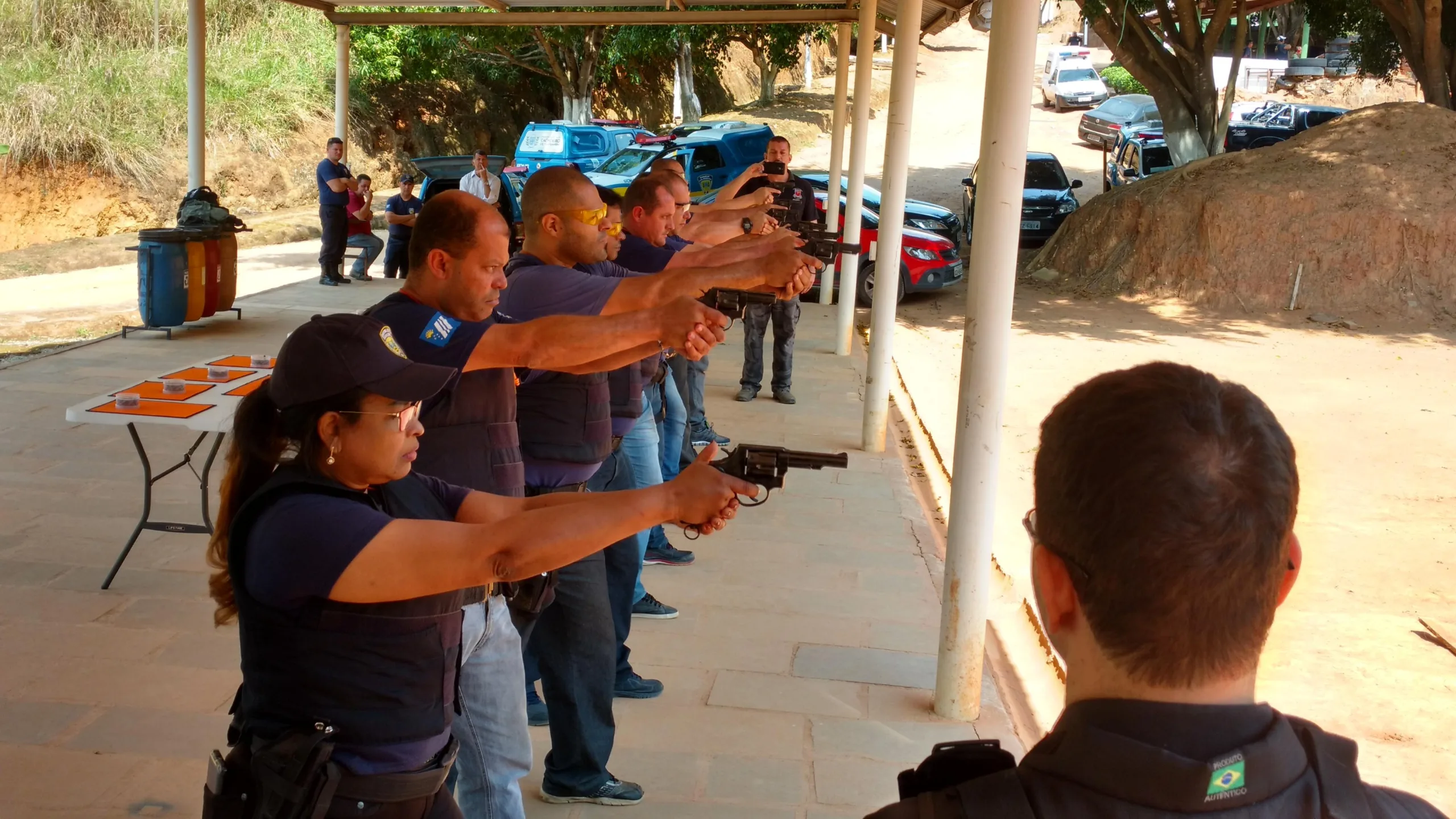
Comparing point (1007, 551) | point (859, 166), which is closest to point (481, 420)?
point (1007, 551)

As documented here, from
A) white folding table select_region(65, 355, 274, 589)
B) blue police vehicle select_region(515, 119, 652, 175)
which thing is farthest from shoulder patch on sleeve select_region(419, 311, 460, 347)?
blue police vehicle select_region(515, 119, 652, 175)

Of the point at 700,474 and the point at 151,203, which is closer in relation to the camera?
the point at 700,474

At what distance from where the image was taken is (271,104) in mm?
25094

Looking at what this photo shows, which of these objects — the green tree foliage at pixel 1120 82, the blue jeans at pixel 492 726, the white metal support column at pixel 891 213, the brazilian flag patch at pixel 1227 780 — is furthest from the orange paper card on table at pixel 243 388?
the green tree foliage at pixel 1120 82

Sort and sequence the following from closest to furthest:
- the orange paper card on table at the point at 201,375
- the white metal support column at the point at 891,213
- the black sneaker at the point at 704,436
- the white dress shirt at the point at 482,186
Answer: the orange paper card on table at the point at 201,375 < the white metal support column at the point at 891,213 < the black sneaker at the point at 704,436 < the white dress shirt at the point at 482,186

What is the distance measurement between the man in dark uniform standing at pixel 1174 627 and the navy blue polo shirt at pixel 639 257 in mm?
4319

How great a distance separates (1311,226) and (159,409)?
636 inches

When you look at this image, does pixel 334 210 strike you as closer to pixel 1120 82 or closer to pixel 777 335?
pixel 777 335

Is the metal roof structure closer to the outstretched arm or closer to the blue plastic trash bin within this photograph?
the blue plastic trash bin

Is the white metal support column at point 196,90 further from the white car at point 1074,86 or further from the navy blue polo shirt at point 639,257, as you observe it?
the white car at point 1074,86

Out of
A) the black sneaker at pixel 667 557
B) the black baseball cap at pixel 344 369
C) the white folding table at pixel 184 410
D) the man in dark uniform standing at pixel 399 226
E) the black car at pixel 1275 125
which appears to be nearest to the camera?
the black baseball cap at pixel 344 369

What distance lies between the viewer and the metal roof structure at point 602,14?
1385 centimetres

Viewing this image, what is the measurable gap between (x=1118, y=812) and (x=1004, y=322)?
11.7ft

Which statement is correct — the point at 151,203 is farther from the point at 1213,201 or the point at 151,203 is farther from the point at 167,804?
the point at 167,804
